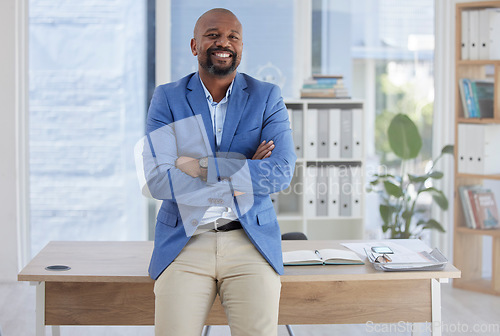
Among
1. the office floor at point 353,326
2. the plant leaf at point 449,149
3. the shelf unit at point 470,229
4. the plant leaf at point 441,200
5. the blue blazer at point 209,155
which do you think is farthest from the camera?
the plant leaf at point 441,200

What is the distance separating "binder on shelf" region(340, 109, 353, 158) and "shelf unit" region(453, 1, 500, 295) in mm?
696

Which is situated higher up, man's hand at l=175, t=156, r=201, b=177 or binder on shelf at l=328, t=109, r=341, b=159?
binder on shelf at l=328, t=109, r=341, b=159

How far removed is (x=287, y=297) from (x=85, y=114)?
259 cm

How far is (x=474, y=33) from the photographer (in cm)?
401

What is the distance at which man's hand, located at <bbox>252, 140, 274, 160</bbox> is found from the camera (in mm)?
2232

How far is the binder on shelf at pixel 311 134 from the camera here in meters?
4.06

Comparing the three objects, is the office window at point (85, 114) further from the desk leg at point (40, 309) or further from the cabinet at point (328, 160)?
the desk leg at point (40, 309)

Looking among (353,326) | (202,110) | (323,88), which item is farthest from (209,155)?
(323,88)

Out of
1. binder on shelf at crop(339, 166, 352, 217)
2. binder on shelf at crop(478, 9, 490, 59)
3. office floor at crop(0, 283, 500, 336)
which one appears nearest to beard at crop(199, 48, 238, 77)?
office floor at crop(0, 283, 500, 336)

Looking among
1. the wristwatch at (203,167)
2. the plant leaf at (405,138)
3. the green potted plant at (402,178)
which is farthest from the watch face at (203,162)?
the plant leaf at (405,138)

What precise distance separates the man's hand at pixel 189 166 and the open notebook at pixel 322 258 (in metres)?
0.49

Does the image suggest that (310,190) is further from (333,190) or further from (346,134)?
(346,134)

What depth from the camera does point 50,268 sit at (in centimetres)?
229

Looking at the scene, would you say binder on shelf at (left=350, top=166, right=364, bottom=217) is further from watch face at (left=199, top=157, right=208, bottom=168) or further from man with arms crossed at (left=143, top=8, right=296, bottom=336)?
watch face at (left=199, top=157, right=208, bottom=168)
